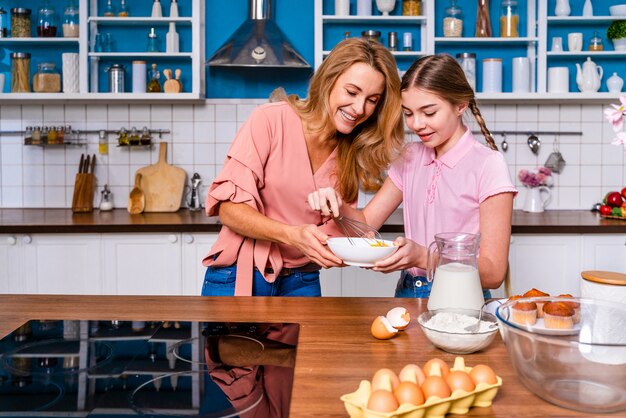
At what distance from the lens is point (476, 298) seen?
1.38 meters

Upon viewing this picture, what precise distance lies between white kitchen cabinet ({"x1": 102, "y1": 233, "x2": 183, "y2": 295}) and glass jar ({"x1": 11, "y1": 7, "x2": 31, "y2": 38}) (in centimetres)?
119

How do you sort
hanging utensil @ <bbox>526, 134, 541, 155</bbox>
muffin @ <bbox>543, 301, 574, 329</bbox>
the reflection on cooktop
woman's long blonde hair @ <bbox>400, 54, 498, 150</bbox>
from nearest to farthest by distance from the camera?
the reflection on cooktop → muffin @ <bbox>543, 301, 574, 329</bbox> → woman's long blonde hair @ <bbox>400, 54, 498, 150</bbox> → hanging utensil @ <bbox>526, 134, 541, 155</bbox>

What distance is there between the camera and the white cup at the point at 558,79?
3506 mm

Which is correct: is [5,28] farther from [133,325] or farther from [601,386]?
[601,386]

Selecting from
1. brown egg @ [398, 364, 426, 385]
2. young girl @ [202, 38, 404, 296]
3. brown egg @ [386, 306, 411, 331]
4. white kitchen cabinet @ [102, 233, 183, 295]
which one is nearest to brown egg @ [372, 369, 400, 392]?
brown egg @ [398, 364, 426, 385]

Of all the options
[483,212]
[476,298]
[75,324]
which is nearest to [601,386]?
[476,298]

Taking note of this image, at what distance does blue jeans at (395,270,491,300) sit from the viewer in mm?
1860

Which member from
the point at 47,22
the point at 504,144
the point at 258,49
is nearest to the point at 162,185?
the point at 258,49

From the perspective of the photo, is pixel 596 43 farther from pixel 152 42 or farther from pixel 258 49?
pixel 152 42

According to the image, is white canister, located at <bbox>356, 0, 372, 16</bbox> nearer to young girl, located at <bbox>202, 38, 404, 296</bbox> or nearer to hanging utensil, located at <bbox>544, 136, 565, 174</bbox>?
hanging utensil, located at <bbox>544, 136, 565, 174</bbox>

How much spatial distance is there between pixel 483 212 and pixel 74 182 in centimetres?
269

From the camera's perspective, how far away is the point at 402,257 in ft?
5.06

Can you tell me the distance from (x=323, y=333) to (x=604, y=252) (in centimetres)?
231

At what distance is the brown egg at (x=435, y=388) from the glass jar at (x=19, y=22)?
10.6ft
